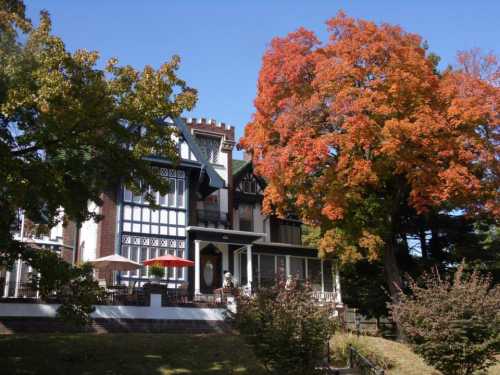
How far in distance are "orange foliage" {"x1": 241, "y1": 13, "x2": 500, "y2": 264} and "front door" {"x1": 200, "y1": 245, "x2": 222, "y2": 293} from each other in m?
6.17

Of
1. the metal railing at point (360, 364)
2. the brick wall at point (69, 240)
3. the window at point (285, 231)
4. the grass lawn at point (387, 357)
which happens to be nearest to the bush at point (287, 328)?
the metal railing at point (360, 364)

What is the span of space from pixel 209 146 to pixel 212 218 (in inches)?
202

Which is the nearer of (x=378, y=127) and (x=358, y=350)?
(x=358, y=350)

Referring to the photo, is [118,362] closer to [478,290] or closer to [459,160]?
[478,290]

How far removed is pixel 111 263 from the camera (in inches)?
1028

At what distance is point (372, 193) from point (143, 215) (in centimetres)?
1200

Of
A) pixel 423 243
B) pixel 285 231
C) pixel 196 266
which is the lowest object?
pixel 196 266

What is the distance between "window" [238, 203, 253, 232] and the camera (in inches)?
1439

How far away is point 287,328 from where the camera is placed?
580 inches

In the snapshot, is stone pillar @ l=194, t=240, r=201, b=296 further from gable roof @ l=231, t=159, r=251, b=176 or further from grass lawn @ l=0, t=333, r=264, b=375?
grass lawn @ l=0, t=333, r=264, b=375

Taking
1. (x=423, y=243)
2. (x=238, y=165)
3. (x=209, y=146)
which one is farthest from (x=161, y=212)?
(x=423, y=243)

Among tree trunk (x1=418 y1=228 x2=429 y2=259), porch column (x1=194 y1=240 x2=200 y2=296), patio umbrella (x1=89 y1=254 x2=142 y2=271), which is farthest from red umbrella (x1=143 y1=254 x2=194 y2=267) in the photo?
tree trunk (x1=418 y1=228 x2=429 y2=259)

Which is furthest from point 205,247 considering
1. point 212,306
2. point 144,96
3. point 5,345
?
point 144,96

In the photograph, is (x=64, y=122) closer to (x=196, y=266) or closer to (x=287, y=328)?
(x=287, y=328)
